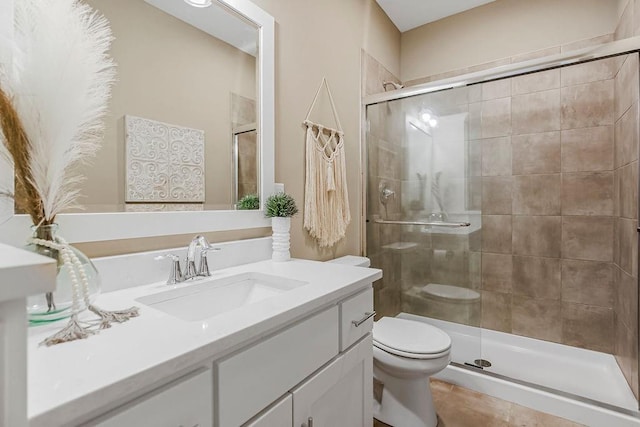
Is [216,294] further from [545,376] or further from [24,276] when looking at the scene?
[545,376]

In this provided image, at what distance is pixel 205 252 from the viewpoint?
1.14 m

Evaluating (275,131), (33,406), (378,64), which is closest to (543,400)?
(275,131)

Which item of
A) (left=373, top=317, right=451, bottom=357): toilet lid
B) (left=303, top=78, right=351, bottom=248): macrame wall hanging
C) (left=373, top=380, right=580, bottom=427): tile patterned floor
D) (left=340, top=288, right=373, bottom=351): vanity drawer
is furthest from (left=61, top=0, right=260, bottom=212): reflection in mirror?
(left=373, top=380, right=580, bottom=427): tile patterned floor

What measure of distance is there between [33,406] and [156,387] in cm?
16

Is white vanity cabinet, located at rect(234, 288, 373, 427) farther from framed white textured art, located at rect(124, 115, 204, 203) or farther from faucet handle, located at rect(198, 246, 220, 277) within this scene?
framed white textured art, located at rect(124, 115, 204, 203)

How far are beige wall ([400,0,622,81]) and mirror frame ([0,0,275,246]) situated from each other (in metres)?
1.78

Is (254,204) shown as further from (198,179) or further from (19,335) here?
(19,335)

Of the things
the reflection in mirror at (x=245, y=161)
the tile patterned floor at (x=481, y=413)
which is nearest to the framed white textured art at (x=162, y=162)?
the reflection in mirror at (x=245, y=161)

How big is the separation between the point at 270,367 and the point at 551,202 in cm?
238

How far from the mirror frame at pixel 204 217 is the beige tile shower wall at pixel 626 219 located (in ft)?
5.83

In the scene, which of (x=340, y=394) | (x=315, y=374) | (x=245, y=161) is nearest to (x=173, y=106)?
(x=245, y=161)

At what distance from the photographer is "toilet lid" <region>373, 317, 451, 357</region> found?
4.99 ft

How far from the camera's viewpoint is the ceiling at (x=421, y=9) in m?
2.47

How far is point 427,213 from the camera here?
88.7 inches
